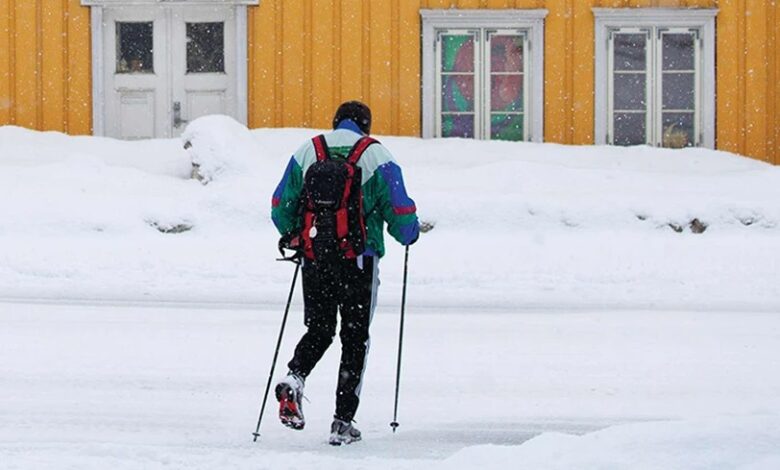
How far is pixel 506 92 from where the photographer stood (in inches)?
770

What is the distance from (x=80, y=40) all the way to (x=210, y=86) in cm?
178

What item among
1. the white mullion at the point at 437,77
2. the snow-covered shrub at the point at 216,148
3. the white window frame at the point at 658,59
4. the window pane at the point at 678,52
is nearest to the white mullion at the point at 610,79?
the white window frame at the point at 658,59

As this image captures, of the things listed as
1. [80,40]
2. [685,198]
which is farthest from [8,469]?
[80,40]

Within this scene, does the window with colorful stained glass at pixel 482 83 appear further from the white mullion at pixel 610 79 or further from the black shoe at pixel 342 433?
the black shoe at pixel 342 433

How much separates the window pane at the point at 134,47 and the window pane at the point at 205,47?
51cm

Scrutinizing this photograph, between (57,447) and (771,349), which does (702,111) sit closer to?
(771,349)

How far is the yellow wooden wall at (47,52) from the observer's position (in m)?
19.5

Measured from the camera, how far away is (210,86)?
1966 centimetres

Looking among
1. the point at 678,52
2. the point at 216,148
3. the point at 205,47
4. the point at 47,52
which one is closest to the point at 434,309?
the point at 216,148

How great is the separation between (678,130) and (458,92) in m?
2.93

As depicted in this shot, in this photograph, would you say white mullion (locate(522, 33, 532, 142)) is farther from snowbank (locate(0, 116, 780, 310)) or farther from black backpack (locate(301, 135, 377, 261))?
black backpack (locate(301, 135, 377, 261))

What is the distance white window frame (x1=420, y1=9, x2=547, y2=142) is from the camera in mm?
19344

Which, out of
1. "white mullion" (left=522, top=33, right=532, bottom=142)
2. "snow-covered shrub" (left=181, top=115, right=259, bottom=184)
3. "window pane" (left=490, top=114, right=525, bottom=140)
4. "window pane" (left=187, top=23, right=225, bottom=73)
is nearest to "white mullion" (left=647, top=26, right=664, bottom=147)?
"white mullion" (left=522, top=33, right=532, bottom=142)

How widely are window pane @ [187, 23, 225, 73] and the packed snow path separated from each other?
724 centimetres
